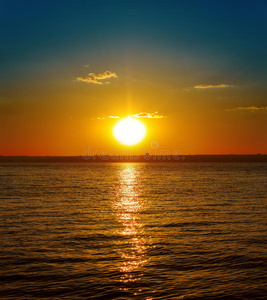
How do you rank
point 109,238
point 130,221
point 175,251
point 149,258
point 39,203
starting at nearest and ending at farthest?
point 149,258, point 175,251, point 109,238, point 130,221, point 39,203

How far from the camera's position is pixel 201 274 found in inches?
601

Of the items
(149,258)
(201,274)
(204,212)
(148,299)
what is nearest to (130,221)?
(204,212)

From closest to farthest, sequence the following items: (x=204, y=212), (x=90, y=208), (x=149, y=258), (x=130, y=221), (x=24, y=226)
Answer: (x=149, y=258) < (x=24, y=226) < (x=130, y=221) < (x=204, y=212) < (x=90, y=208)

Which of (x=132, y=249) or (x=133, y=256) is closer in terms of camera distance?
(x=133, y=256)

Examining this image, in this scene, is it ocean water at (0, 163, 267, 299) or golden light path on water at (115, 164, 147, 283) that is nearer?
ocean water at (0, 163, 267, 299)

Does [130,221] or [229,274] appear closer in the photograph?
[229,274]

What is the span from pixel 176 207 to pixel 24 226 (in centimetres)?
1733

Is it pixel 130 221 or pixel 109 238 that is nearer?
pixel 109 238

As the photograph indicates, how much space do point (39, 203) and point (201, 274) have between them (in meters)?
29.1

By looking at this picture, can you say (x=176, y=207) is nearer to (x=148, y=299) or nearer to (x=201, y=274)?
Answer: (x=201, y=274)

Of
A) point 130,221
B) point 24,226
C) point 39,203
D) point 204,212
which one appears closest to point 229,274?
point 130,221

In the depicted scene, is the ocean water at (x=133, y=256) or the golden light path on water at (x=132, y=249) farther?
the golden light path on water at (x=132, y=249)


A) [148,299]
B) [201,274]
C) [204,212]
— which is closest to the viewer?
[148,299]

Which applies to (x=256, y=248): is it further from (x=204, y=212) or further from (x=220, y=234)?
(x=204, y=212)
